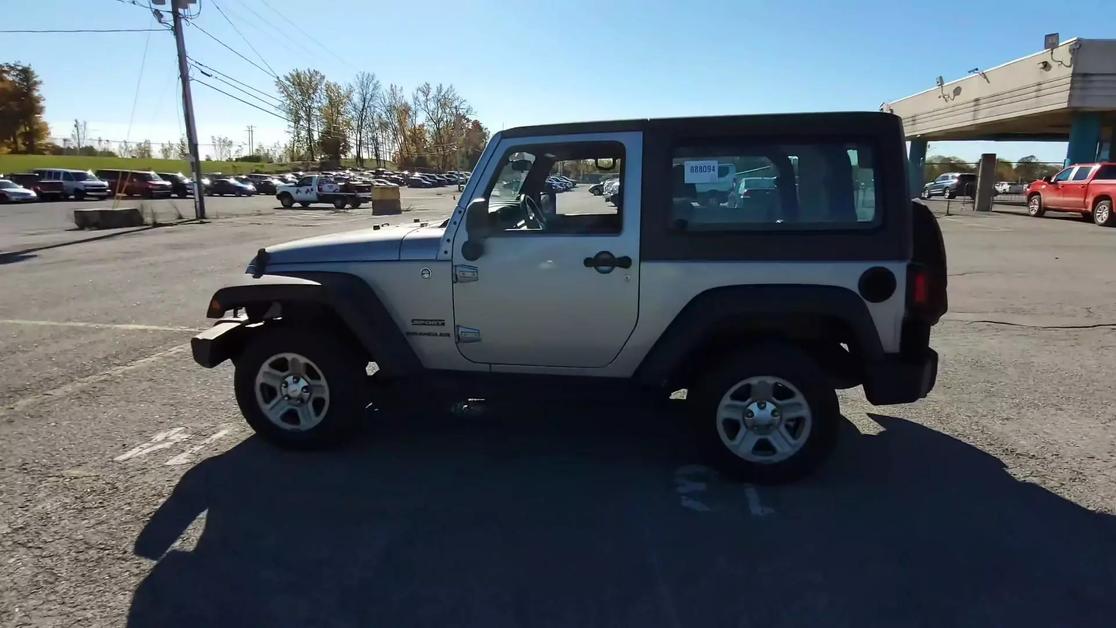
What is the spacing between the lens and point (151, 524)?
3.48 meters

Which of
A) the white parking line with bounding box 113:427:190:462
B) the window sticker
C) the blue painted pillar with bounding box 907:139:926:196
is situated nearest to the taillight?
the window sticker

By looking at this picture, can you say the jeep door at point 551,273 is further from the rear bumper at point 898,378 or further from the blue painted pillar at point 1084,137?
the blue painted pillar at point 1084,137

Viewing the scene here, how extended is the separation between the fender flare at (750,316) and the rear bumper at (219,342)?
101 inches

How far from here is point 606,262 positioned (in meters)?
3.86

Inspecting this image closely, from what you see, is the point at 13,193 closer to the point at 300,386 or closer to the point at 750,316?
the point at 300,386

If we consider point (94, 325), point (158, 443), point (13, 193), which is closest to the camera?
point (158, 443)

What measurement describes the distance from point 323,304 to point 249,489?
43.3 inches

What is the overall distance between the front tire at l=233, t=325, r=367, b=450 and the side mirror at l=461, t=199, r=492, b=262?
100cm

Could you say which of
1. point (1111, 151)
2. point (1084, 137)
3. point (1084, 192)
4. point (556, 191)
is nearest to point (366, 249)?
point (556, 191)

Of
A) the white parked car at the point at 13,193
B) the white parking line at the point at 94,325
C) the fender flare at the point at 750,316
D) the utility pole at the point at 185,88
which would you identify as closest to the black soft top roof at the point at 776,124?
the fender flare at the point at 750,316

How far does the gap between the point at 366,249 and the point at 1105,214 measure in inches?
943

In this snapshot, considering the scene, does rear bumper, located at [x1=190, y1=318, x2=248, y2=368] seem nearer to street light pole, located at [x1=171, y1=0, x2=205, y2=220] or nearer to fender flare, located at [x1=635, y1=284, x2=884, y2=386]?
fender flare, located at [x1=635, y1=284, x2=884, y2=386]

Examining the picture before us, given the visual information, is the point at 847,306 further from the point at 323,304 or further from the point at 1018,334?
the point at 1018,334

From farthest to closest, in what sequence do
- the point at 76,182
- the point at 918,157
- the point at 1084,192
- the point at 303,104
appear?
the point at 303,104 → the point at 918,157 → the point at 76,182 → the point at 1084,192
